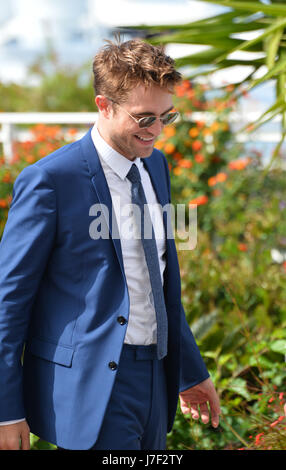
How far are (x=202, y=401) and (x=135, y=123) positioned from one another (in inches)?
38.0

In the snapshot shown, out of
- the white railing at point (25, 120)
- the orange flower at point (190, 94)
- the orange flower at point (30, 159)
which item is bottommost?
the orange flower at point (30, 159)

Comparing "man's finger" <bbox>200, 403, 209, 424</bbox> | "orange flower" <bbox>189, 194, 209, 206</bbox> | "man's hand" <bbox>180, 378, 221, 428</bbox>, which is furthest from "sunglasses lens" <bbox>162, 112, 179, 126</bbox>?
"orange flower" <bbox>189, 194, 209, 206</bbox>

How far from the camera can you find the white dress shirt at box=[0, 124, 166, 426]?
4.88 feet

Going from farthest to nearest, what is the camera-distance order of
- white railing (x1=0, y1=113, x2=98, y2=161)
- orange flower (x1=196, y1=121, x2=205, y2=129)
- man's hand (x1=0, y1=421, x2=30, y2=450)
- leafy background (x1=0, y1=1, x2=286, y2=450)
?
white railing (x1=0, y1=113, x2=98, y2=161) < orange flower (x1=196, y1=121, x2=205, y2=129) < leafy background (x1=0, y1=1, x2=286, y2=450) < man's hand (x1=0, y1=421, x2=30, y2=450)

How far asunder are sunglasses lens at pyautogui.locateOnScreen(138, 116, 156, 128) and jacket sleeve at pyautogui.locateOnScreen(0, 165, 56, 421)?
10.9 inches

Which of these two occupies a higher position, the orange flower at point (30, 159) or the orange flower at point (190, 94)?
the orange flower at point (190, 94)

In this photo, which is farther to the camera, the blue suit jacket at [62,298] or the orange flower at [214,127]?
the orange flower at [214,127]

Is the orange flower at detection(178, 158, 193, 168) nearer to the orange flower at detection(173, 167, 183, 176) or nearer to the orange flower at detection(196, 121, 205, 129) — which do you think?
the orange flower at detection(173, 167, 183, 176)

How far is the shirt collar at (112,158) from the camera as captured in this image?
4.94ft

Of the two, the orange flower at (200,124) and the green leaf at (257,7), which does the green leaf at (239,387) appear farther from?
the orange flower at (200,124)

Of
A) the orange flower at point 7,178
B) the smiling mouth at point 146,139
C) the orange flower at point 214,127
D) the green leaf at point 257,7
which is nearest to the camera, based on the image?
the smiling mouth at point 146,139

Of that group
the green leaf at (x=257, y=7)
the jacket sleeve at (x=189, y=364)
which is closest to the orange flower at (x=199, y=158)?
the green leaf at (x=257, y=7)

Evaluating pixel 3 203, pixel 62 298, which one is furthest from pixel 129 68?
pixel 3 203

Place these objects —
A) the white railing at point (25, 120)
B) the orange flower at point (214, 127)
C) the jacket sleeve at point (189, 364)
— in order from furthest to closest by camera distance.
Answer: the white railing at point (25, 120) → the orange flower at point (214, 127) → the jacket sleeve at point (189, 364)
